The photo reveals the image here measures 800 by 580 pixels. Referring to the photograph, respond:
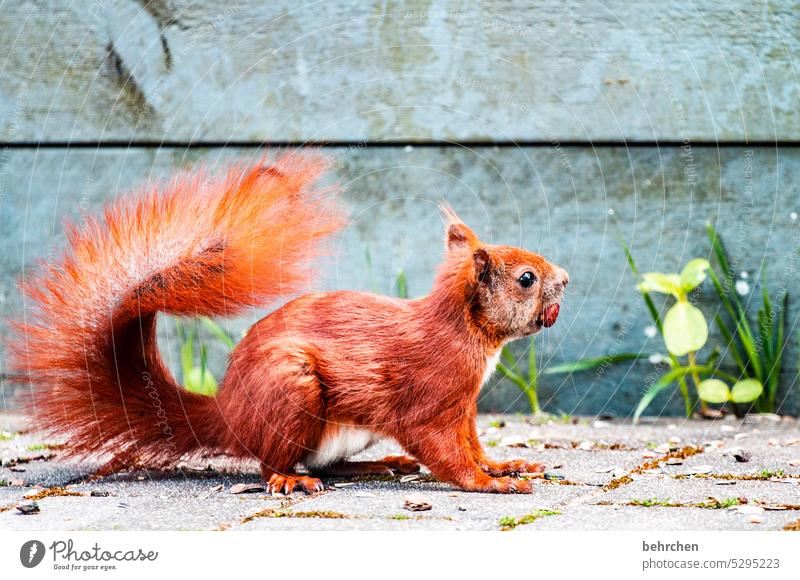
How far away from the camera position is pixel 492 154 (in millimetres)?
2941

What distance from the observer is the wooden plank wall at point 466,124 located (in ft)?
9.28

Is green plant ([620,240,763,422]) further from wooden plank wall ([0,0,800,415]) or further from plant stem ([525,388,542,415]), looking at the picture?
plant stem ([525,388,542,415])

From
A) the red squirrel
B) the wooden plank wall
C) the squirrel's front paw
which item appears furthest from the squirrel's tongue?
the wooden plank wall

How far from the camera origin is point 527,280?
Answer: 1805mm

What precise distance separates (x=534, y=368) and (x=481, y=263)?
116cm

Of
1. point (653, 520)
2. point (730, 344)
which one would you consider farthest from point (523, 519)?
point (730, 344)

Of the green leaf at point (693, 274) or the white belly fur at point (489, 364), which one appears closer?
the white belly fur at point (489, 364)

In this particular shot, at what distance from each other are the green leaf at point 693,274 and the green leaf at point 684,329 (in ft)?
0.21

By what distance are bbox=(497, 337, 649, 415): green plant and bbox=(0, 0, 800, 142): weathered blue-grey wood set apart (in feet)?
2.18

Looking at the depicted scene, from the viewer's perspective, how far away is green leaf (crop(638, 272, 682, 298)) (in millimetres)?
2713

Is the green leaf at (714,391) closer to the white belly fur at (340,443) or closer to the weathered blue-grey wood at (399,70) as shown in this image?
the weathered blue-grey wood at (399,70)

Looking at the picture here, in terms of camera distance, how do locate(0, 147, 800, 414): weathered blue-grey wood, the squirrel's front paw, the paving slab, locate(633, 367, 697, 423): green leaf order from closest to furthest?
the paving slab
the squirrel's front paw
locate(633, 367, 697, 423): green leaf
locate(0, 147, 800, 414): weathered blue-grey wood

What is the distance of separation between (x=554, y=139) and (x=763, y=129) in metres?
0.62

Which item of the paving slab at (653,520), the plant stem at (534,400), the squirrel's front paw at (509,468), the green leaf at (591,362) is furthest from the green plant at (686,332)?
the paving slab at (653,520)
